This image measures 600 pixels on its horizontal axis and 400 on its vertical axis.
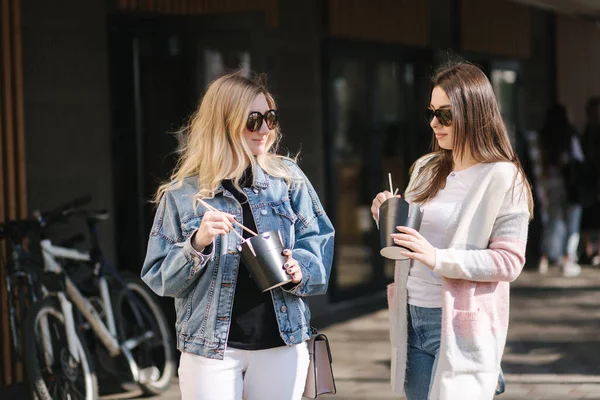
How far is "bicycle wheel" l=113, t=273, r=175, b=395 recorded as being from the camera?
609 cm

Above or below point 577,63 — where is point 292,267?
below

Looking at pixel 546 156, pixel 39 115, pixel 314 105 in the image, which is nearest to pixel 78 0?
pixel 39 115

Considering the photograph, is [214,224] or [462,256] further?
[462,256]

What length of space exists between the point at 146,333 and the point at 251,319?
10.6 feet

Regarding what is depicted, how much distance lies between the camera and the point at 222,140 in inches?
125

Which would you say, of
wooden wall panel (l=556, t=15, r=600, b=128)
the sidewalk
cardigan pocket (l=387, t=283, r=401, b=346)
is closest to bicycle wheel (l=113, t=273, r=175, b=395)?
the sidewalk

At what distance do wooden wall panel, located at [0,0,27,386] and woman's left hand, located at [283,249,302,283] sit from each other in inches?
135

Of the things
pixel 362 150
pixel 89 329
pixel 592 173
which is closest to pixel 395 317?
pixel 89 329

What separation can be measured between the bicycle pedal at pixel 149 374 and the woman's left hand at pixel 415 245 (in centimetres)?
327

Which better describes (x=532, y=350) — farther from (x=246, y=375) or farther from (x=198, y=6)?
(x=246, y=375)

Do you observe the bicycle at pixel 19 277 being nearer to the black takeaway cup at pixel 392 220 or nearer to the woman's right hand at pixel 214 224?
the woman's right hand at pixel 214 224

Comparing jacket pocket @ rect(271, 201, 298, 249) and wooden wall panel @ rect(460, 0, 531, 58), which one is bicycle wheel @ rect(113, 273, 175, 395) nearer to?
jacket pocket @ rect(271, 201, 298, 249)

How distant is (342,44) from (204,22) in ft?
10.0

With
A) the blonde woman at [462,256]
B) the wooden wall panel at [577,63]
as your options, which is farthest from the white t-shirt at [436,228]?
the wooden wall panel at [577,63]
